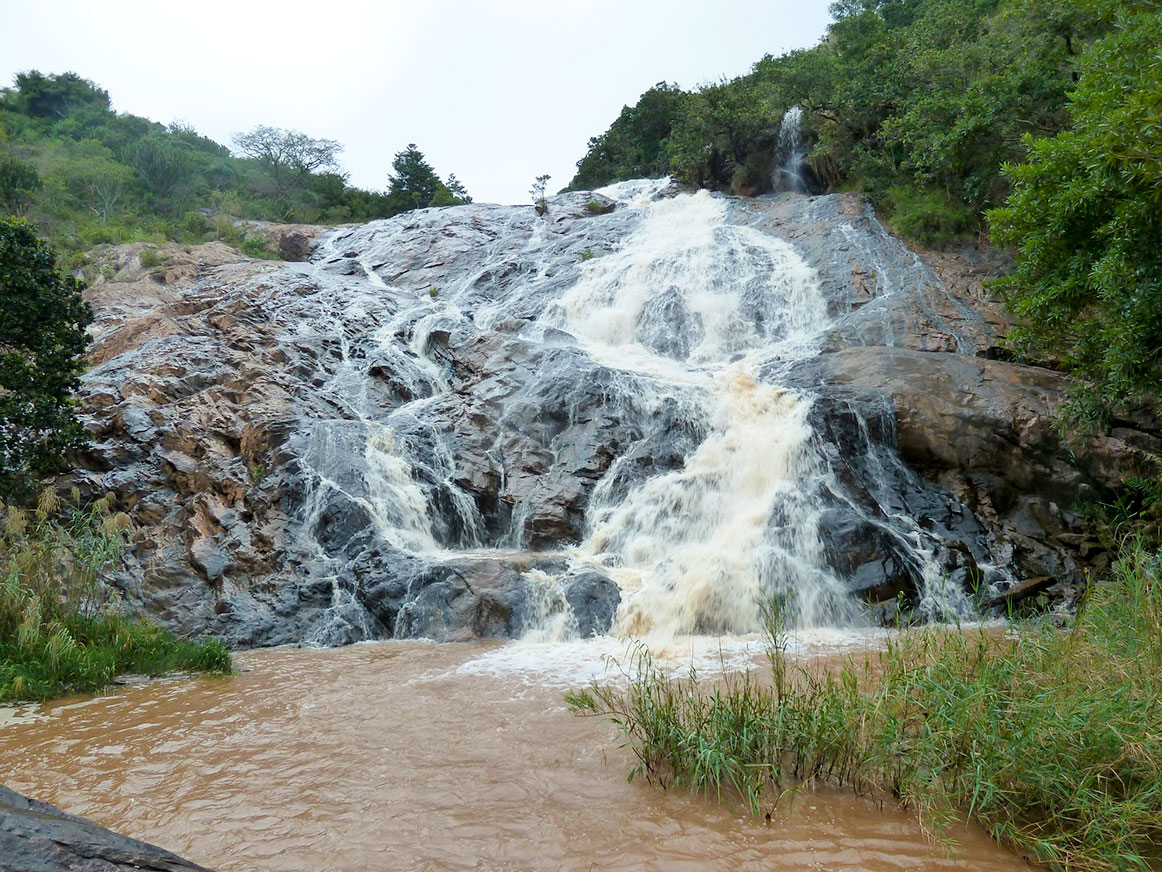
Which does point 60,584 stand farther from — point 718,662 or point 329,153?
point 329,153

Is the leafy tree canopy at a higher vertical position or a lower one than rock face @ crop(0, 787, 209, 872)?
higher

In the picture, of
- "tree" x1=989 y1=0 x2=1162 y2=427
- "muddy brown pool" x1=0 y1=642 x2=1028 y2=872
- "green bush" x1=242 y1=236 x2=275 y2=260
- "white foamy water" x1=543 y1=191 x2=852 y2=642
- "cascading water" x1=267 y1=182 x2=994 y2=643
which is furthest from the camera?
"green bush" x1=242 y1=236 x2=275 y2=260

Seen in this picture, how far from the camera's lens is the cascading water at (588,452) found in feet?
28.1

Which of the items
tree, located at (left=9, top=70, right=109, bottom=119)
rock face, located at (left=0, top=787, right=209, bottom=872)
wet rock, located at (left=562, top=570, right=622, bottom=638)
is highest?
tree, located at (left=9, top=70, right=109, bottom=119)

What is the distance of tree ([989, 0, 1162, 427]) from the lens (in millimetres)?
6555

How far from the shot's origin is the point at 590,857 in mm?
3277

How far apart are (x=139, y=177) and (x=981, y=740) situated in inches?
1468

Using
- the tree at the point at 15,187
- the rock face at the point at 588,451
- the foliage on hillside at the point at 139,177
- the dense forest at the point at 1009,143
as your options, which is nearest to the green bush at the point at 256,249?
the foliage on hillside at the point at 139,177

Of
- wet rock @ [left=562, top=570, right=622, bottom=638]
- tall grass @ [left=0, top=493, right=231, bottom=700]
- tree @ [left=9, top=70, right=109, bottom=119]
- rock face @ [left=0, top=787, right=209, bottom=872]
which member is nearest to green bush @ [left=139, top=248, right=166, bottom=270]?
tall grass @ [left=0, top=493, right=231, bottom=700]

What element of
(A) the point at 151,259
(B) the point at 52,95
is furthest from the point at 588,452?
(B) the point at 52,95

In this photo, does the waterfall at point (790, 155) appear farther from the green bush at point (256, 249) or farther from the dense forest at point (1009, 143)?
the green bush at point (256, 249)

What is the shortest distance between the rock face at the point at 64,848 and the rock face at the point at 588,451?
5.60m

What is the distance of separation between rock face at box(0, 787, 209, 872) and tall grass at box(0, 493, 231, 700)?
16.2ft

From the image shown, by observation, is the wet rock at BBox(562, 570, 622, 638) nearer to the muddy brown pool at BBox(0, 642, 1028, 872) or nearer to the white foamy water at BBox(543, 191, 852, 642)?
the white foamy water at BBox(543, 191, 852, 642)
